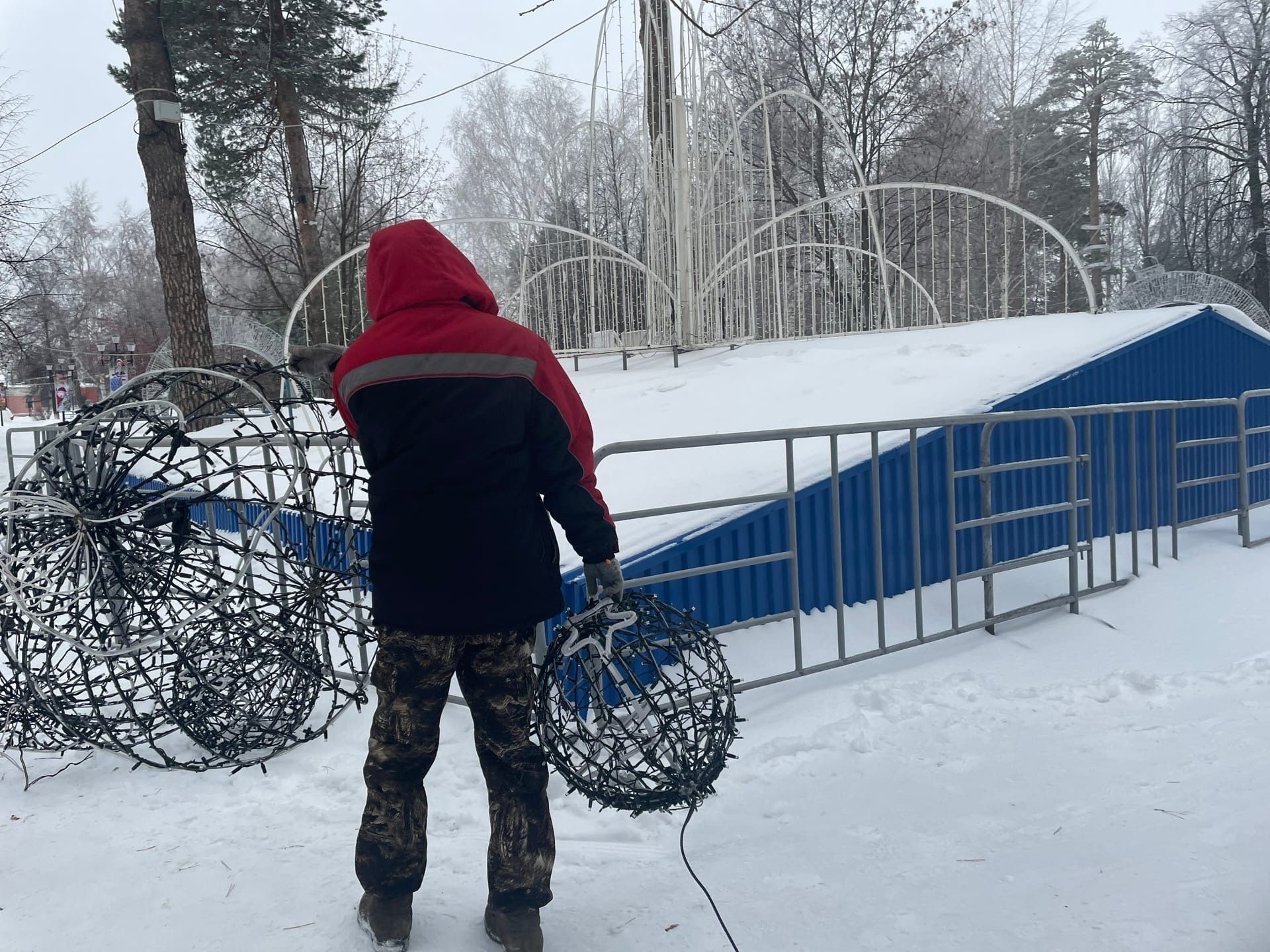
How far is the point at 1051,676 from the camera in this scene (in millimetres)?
4160

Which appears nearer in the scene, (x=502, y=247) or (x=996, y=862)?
(x=996, y=862)

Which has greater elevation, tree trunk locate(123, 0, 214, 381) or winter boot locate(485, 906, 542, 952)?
tree trunk locate(123, 0, 214, 381)

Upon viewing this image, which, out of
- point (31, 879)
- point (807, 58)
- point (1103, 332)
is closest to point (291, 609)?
point (31, 879)

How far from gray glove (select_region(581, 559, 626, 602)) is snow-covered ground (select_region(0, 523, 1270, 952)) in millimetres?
895

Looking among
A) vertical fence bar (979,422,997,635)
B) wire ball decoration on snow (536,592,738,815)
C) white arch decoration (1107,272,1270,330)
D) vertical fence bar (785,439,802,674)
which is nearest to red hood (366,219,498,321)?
wire ball decoration on snow (536,592,738,815)

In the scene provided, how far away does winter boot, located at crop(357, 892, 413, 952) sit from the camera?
88.7 inches

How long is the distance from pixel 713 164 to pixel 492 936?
25.5 feet

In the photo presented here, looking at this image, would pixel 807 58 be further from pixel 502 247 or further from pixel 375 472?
pixel 375 472

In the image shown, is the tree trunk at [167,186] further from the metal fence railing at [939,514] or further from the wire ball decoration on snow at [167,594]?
the metal fence railing at [939,514]

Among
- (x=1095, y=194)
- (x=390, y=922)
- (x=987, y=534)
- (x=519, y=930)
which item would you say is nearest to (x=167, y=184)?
(x=987, y=534)

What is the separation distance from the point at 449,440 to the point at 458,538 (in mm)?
231

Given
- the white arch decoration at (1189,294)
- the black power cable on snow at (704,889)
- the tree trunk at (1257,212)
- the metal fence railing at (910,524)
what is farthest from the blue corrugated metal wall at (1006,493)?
the tree trunk at (1257,212)

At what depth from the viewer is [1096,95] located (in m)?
29.0

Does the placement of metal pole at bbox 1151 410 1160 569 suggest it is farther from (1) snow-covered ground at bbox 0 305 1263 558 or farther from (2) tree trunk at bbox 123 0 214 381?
(2) tree trunk at bbox 123 0 214 381
